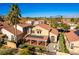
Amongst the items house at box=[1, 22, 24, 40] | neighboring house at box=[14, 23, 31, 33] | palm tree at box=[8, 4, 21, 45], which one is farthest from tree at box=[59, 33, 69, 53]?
palm tree at box=[8, 4, 21, 45]

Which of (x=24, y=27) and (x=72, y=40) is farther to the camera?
(x=24, y=27)

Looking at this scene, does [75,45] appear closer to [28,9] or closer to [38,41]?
[38,41]

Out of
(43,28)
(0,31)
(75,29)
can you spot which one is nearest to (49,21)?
(43,28)

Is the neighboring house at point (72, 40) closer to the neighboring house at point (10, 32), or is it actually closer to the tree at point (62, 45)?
the tree at point (62, 45)

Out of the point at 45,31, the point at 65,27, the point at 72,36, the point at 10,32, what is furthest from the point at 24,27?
the point at 72,36

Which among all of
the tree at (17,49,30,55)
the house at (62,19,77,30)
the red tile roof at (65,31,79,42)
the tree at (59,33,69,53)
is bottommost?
the tree at (17,49,30,55)

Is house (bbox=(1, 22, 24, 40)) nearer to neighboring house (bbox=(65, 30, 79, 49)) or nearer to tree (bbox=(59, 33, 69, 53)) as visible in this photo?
tree (bbox=(59, 33, 69, 53))

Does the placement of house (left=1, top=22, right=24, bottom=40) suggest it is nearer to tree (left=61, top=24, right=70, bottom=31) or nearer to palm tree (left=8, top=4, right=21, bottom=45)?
palm tree (left=8, top=4, right=21, bottom=45)

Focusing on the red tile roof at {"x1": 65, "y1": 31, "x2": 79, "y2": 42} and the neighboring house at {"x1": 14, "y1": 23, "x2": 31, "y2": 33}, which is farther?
the neighboring house at {"x1": 14, "y1": 23, "x2": 31, "y2": 33}

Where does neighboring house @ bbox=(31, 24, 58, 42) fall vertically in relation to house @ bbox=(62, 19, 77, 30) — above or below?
below

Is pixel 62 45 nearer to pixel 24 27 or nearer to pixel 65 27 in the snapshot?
pixel 65 27
